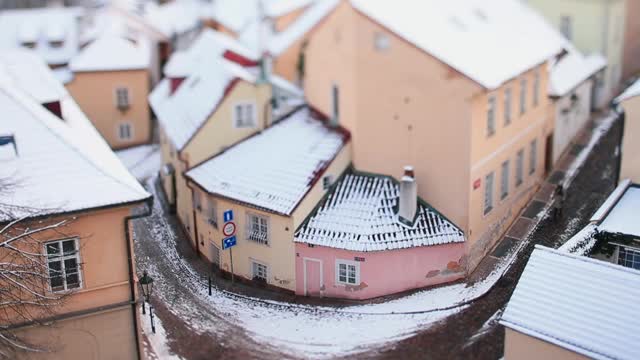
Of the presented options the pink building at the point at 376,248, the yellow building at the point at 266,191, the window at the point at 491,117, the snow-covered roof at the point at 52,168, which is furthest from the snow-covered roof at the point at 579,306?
the snow-covered roof at the point at 52,168

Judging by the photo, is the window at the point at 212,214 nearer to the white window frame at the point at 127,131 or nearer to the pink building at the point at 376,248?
the pink building at the point at 376,248

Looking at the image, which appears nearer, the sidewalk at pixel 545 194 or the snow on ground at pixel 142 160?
the sidewalk at pixel 545 194

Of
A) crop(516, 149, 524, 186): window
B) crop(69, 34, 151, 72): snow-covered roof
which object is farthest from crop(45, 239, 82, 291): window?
crop(69, 34, 151, 72): snow-covered roof

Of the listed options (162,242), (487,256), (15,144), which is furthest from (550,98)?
(15,144)

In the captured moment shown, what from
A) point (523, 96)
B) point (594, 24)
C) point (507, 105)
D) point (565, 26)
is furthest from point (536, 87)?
point (565, 26)

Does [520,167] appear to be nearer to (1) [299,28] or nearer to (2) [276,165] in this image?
(2) [276,165]

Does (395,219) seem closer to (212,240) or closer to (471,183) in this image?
(471,183)

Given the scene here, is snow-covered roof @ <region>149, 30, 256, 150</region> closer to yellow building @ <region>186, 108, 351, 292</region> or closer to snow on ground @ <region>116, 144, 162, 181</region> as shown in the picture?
yellow building @ <region>186, 108, 351, 292</region>
